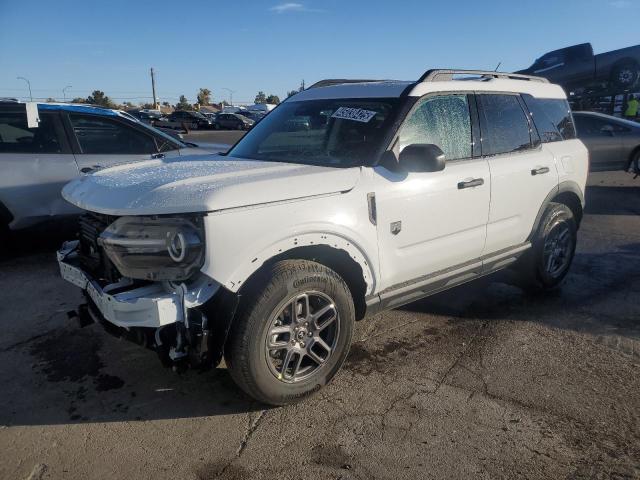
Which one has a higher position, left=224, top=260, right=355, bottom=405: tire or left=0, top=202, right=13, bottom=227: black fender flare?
left=0, top=202, right=13, bottom=227: black fender flare

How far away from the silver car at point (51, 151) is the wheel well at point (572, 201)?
160 inches

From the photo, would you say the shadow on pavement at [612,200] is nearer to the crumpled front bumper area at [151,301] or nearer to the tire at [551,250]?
the tire at [551,250]

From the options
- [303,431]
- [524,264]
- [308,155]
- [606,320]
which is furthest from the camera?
[524,264]

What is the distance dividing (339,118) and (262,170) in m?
0.88

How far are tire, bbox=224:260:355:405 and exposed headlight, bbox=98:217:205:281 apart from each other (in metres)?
0.37

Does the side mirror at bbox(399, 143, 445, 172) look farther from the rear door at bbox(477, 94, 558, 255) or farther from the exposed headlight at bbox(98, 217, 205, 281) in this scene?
the exposed headlight at bbox(98, 217, 205, 281)

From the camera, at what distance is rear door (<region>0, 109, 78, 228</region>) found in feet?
17.9

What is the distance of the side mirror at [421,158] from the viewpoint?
10.6ft

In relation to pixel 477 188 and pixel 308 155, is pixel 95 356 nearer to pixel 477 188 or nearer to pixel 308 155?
pixel 308 155

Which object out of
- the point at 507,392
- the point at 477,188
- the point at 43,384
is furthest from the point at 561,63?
the point at 43,384

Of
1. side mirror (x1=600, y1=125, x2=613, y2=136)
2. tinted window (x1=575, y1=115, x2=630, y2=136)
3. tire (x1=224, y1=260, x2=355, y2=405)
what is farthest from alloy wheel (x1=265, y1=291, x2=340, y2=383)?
side mirror (x1=600, y1=125, x2=613, y2=136)

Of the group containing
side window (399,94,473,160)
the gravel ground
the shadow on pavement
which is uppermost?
side window (399,94,473,160)

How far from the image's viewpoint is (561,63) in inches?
641

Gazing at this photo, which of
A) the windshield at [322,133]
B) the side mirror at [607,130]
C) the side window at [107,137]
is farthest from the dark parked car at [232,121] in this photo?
the windshield at [322,133]
